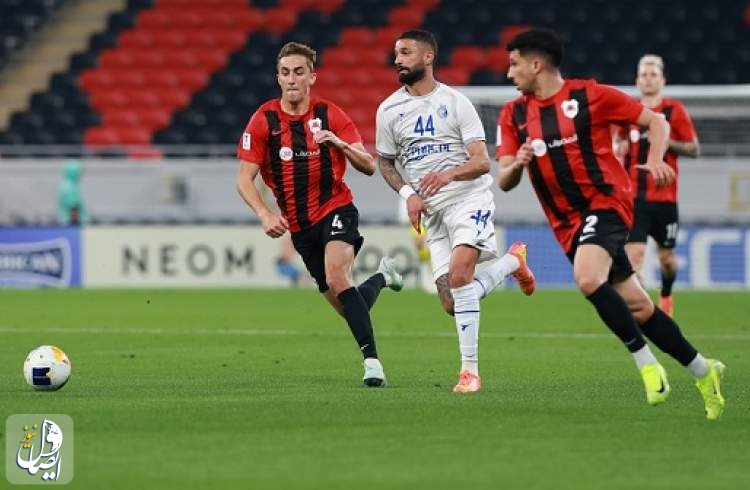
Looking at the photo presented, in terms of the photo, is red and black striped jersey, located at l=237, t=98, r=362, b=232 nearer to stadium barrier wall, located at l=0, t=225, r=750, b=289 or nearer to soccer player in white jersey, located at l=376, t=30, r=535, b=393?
soccer player in white jersey, located at l=376, t=30, r=535, b=393

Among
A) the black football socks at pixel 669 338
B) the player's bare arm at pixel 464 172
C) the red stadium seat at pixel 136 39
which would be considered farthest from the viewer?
the red stadium seat at pixel 136 39

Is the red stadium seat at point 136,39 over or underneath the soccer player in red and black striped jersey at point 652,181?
over

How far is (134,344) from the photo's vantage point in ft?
42.9

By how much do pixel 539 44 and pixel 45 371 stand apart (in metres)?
3.23

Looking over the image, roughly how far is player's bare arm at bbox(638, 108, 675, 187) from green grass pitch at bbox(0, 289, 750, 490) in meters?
1.16

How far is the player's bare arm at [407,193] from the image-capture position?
9.27 metres

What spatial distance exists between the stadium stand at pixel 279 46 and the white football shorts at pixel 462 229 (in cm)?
1672

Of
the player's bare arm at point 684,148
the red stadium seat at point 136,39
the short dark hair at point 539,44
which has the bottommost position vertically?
the short dark hair at point 539,44

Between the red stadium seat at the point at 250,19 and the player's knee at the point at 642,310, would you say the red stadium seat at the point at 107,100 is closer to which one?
the red stadium seat at the point at 250,19

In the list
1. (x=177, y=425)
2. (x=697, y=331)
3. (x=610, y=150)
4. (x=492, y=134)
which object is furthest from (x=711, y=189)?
(x=177, y=425)

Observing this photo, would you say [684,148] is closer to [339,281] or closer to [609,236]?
[339,281]

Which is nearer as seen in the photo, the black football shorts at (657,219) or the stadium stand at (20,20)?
the black football shorts at (657,219)

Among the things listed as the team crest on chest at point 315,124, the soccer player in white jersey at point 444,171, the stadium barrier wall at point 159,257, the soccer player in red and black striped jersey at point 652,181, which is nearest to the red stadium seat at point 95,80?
the stadium barrier wall at point 159,257

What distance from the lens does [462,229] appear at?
9.46 meters
